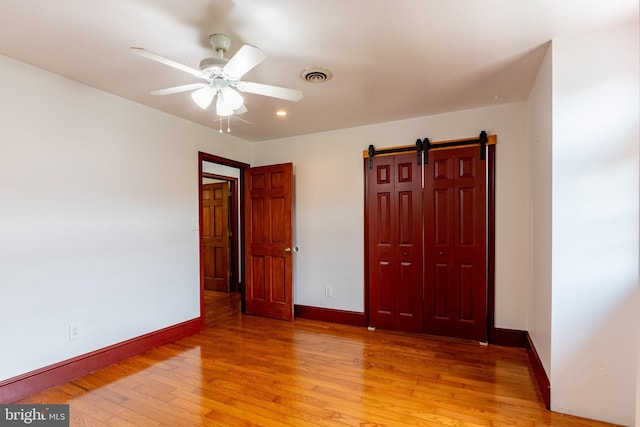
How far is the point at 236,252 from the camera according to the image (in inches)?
223

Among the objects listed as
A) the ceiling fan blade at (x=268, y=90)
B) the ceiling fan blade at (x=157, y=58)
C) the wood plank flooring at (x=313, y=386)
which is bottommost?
the wood plank flooring at (x=313, y=386)

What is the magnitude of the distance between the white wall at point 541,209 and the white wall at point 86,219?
332 centimetres

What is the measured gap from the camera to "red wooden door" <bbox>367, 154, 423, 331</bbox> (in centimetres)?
351

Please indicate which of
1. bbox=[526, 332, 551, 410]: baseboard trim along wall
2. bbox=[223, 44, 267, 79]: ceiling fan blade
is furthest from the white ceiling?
bbox=[526, 332, 551, 410]: baseboard trim along wall

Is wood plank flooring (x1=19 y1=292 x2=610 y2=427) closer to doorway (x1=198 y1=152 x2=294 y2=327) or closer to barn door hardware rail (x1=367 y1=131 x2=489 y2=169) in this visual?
doorway (x1=198 y1=152 x2=294 y2=327)

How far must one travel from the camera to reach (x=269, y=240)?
422cm

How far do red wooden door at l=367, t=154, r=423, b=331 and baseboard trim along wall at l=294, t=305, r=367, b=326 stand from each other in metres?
0.16

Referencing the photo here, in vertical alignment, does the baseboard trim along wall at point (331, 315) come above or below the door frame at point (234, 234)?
below

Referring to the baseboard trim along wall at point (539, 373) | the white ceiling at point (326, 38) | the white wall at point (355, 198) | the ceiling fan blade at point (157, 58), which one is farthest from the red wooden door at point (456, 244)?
the ceiling fan blade at point (157, 58)

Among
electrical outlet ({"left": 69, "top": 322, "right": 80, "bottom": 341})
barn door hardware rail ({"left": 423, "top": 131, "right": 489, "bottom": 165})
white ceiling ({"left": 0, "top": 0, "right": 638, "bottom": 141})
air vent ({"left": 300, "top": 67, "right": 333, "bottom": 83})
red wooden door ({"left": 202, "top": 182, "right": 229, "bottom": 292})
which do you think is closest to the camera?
white ceiling ({"left": 0, "top": 0, "right": 638, "bottom": 141})

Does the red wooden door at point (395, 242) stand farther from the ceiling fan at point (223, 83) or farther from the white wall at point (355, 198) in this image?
the ceiling fan at point (223, 83)

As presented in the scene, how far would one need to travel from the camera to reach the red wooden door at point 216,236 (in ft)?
18.9

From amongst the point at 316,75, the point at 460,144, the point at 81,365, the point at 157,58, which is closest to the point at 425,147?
the point at 460,144

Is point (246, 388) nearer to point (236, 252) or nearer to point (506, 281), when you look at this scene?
point (506, 281)
